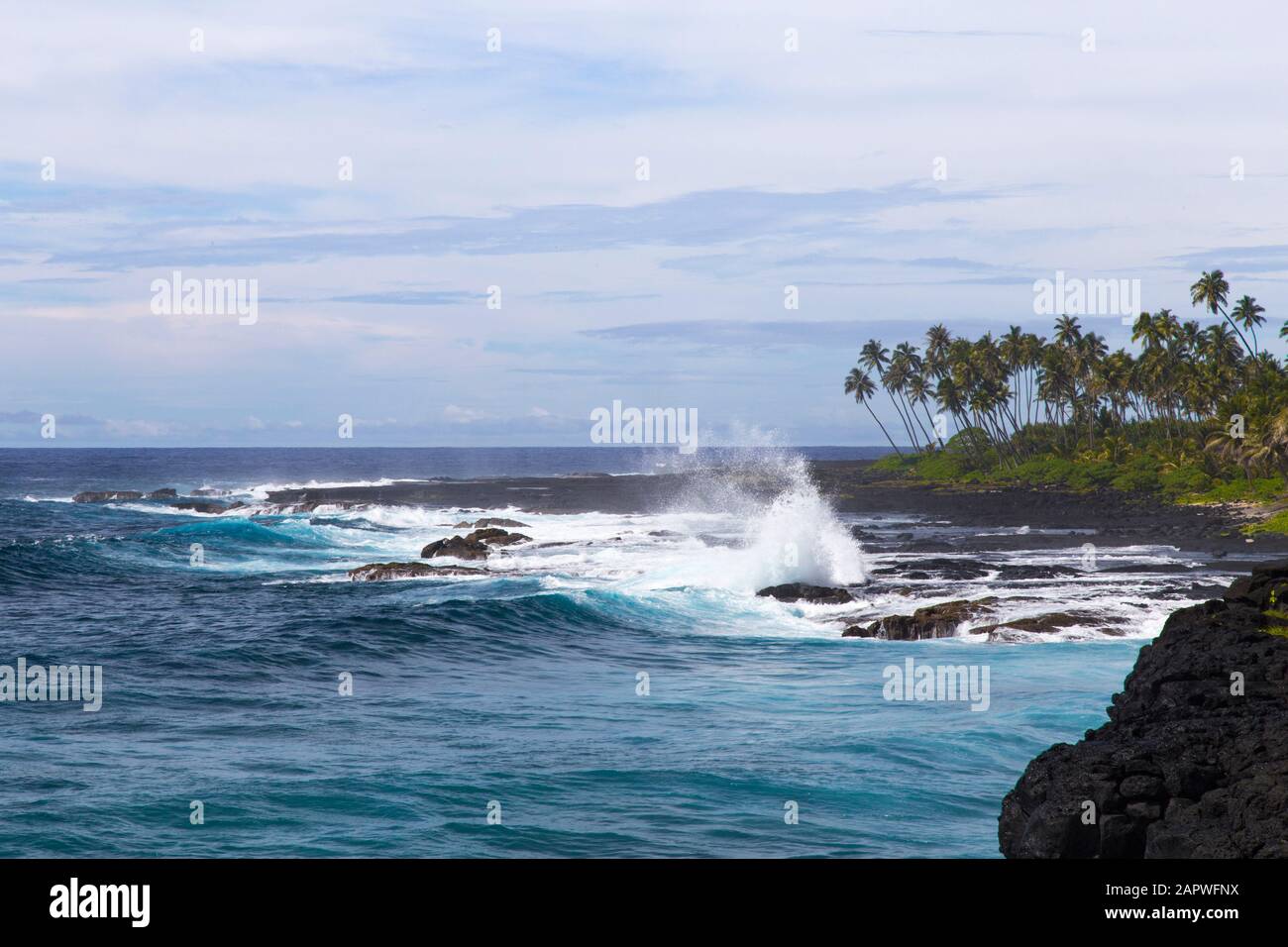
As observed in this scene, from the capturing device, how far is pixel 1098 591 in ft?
103

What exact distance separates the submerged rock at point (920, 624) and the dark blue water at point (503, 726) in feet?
2.40

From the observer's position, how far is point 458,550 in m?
45.1

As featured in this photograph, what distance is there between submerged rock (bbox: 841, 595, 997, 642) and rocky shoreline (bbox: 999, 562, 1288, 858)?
11128 millimetres

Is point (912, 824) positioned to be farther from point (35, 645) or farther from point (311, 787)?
point (35, 645)

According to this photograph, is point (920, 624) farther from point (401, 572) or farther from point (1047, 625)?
point (401, 572)

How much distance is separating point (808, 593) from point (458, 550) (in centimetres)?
1712

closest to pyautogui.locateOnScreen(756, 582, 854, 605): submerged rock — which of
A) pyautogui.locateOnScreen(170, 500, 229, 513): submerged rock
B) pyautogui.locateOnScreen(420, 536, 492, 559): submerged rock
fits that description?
pyautogui.locateOnScreen(420, 536, 492, 559): submerged rock

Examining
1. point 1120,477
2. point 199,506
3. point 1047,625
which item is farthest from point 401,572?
point 1120,477

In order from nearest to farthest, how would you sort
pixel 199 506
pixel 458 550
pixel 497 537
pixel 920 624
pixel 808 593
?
pixel 920 624 < pixel 808 593 < pixel 458 550 < pixel 497 537 < pixel 199 506

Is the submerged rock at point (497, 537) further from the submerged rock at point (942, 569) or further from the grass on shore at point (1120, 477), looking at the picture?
the grass on shore at point (1120, 477)

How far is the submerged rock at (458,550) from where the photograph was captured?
147 feet

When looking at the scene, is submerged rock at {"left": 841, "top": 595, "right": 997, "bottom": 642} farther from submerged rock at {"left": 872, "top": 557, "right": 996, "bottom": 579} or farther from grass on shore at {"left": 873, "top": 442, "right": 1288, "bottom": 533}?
grass on shore at {"left": 873, "top": 442, "right": 1288, "bottom": 533}

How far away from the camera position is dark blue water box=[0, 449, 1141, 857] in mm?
13344

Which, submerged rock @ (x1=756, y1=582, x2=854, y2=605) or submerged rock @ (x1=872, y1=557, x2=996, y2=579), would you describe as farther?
submerged rock @ (x1=872, y1=557, x2=996, y2=579)
